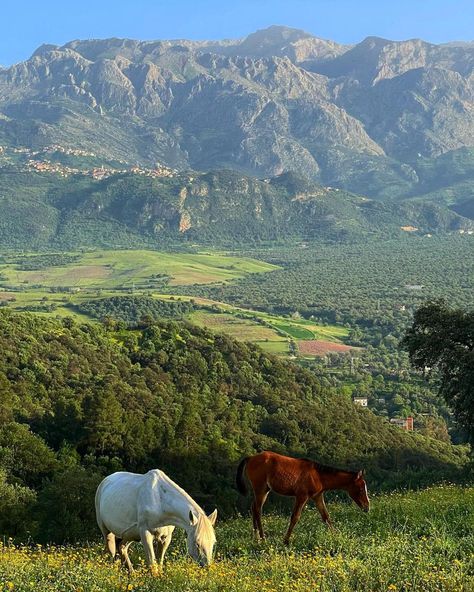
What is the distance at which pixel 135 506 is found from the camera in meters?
11.5

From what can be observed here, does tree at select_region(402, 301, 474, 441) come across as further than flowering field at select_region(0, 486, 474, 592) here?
Yes

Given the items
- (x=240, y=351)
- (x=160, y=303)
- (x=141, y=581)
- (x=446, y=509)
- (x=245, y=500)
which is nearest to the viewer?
(x=141, y=581)

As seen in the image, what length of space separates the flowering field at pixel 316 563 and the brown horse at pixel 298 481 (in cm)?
51

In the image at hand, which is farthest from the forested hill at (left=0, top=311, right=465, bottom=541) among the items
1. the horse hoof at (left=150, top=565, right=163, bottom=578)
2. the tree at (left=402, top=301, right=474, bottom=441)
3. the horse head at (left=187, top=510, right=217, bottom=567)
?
the horse head at (left=187, top=510, right=217, bottom=567)

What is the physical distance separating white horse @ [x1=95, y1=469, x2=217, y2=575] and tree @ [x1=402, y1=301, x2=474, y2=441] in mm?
17309

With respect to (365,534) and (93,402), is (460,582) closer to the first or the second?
(365,534)

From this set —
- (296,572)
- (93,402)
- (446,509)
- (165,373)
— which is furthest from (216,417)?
(296,572)

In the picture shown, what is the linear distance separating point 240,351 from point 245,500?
3333cm

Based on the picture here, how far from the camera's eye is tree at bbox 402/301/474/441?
2654 cm

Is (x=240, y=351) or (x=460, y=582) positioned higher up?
(x=460, y=582)

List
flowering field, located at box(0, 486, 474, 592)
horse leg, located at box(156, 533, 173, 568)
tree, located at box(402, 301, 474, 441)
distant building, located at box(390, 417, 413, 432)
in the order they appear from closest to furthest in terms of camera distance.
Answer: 1. flowering field, located at box(0, 486, 474, 592)
2. horse leg, located at box(156, 533, 173, 568)
3. tree, located at box(402, 301, 474, 441)
4. distant building, located at box(390, 417, 413, 432)

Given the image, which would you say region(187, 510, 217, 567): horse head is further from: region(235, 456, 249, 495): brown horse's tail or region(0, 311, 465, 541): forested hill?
region(0, 311, 465, 541): forested hill

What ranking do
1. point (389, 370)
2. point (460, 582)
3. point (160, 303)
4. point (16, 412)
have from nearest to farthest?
1. point (460, 582)
2. point (16, 412)
3. point (389, 370)
4. point (160, 303)

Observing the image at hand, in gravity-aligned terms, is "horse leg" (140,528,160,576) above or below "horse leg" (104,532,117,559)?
above
